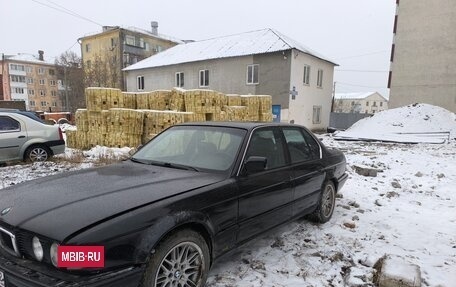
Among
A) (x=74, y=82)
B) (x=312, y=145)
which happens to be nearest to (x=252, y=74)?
(x=312, y=145)

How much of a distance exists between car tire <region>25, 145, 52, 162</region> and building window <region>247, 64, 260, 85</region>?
673 inches

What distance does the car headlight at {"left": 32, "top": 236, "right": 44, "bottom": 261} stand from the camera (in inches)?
84.8

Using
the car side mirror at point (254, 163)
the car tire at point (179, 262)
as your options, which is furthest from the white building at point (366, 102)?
the car tire at point (179, 262)

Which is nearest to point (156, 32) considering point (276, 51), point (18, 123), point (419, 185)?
point (276, 51)

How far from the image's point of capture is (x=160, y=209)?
7.92 ft

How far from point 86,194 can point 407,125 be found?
22.8 meters

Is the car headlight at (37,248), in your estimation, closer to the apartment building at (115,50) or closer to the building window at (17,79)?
the apartment building at (115,50)

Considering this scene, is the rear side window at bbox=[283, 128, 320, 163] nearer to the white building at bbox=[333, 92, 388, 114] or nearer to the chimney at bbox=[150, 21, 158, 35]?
the chimney at bbox=[150, 21, 158, 35]

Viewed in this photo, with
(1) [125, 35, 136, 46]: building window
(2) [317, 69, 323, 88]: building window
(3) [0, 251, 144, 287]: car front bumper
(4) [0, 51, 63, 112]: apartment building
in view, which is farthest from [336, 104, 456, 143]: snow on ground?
(4) [0, 51, 63, 112]: apartment building

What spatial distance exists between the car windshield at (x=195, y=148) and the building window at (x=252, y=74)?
20.4m

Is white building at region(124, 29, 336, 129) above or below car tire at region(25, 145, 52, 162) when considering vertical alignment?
above

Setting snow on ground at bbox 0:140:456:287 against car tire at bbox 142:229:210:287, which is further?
snow on ground at bbox 0:140:456:287

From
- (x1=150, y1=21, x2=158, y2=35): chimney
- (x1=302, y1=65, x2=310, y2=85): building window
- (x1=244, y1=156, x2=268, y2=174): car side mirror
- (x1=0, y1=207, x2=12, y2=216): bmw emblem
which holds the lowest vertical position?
(x1=0, y1=207, x2=12, y2=216): bmw emblem

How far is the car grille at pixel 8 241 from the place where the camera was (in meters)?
2.31
